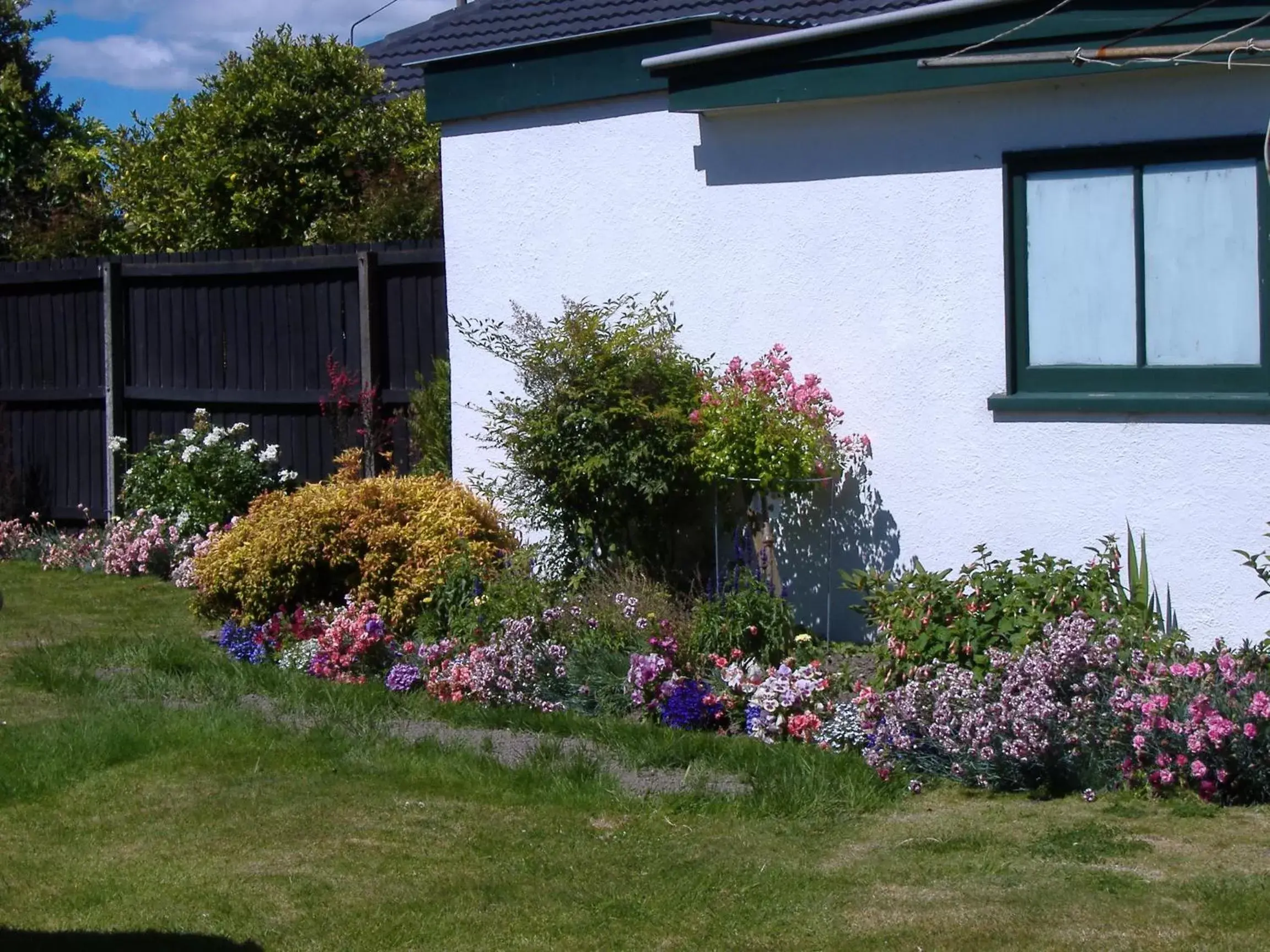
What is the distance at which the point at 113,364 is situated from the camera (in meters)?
12.9

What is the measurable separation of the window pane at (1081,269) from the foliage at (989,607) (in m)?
0.93

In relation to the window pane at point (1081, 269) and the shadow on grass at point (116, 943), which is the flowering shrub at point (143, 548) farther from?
the shadow on grass at point (116, 943)

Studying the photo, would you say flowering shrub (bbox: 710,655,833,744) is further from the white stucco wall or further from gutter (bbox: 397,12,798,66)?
gutter (bbox: 397,12,798,66)

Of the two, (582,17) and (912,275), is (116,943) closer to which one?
(912,275)

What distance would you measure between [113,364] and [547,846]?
8.40 metres

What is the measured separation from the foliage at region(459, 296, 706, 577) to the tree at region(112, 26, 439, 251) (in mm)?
5936

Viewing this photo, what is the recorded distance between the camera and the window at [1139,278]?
23.7 feet

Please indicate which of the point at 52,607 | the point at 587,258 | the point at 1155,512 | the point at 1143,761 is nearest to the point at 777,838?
the point at 1143,761

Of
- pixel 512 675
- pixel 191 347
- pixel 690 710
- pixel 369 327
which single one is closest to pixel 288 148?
pixel 191 347

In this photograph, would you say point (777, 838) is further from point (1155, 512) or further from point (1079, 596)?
point (1155, 512)

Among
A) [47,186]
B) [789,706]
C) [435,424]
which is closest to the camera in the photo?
[789,706]

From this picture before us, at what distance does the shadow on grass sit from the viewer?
489 cm

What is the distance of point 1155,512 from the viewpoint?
24.4ft

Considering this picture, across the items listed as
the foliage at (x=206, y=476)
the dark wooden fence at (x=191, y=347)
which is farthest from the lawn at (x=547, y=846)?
the dark wooden fence at (x=191, y=347)
